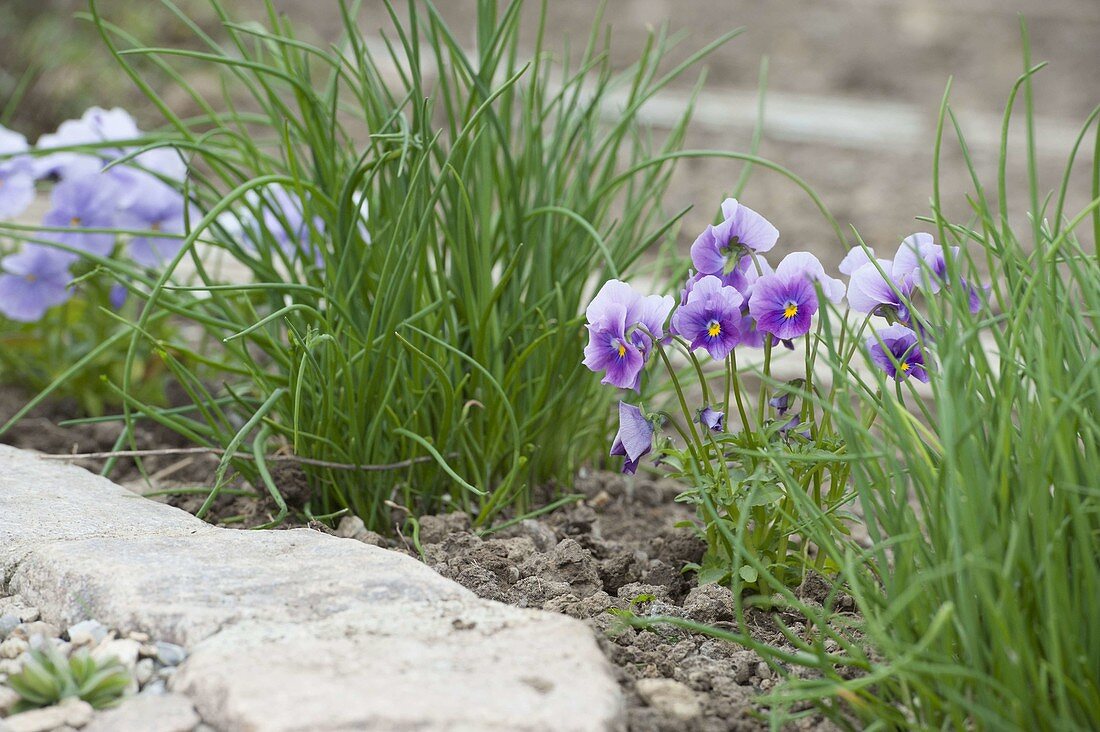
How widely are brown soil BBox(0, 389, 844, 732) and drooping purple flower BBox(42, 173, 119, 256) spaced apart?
11.9 inches

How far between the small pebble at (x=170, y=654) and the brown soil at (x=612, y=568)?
35 centimetres

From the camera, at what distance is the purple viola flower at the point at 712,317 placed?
124 cm

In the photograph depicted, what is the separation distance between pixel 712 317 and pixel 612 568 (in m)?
0.36

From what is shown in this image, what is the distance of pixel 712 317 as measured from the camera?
4.10 feet

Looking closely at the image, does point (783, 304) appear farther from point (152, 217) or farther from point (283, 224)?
point (152, 217)

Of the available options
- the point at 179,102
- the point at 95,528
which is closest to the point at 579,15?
the point at 179,102

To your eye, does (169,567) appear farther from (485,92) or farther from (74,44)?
(74,44)

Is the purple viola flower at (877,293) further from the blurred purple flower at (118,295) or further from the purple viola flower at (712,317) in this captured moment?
the blurred purple flower at (118,295)

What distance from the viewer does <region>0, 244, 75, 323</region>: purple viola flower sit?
1809 millimetres

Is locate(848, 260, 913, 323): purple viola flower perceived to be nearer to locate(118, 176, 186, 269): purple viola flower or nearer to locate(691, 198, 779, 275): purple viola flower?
locate(691, 198, 779, 275): purple viola flower

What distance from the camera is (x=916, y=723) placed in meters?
0.97

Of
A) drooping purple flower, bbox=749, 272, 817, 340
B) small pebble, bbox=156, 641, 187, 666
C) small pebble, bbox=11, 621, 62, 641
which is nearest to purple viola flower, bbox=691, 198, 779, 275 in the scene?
drooping purple flower, bbox=749, 272, 817, 340

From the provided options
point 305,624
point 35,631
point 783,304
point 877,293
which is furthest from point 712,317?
point 35,631

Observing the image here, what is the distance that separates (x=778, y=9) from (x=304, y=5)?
7.57 feet
